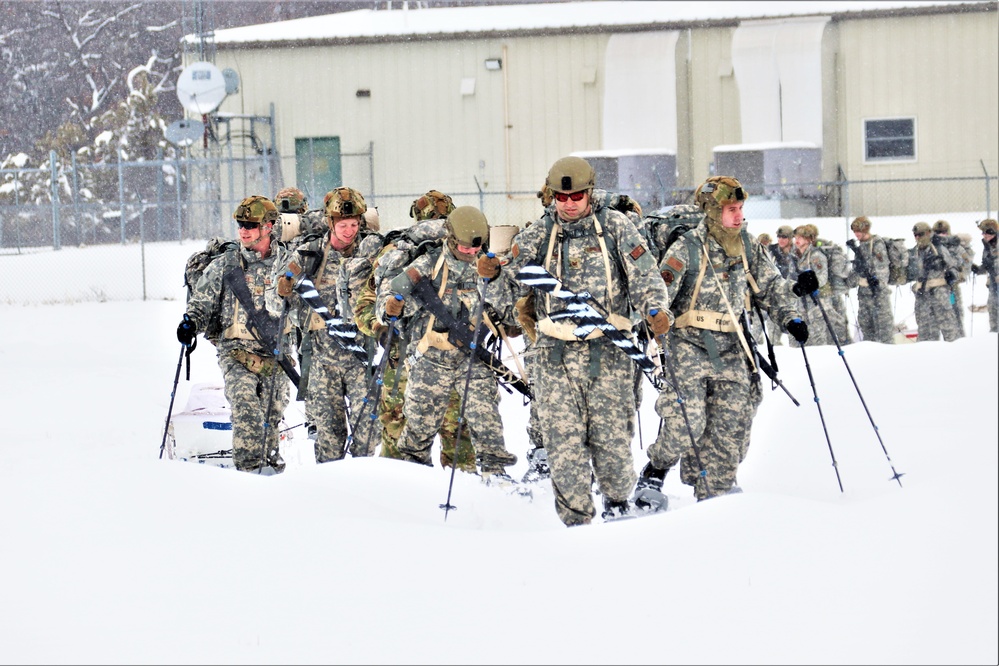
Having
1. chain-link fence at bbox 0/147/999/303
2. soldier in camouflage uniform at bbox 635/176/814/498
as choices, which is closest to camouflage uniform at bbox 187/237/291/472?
soldier in camouflage uniform at bbox 635/176/814/498

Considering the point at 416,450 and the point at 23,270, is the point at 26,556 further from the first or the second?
the point at 23,270

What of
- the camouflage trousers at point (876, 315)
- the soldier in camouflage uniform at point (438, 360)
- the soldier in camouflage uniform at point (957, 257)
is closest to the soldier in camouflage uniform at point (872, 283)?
the camouflage trousers at point (876, 315)

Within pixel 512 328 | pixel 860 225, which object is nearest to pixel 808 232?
pixel 860 225

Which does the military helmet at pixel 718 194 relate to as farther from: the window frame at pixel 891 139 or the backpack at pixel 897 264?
the window frame at pixel 891 139

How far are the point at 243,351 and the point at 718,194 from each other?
3.52m

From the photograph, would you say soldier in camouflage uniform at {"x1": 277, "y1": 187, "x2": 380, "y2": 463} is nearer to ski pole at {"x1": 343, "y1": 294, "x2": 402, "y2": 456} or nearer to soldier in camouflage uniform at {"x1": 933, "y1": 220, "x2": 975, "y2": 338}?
ski pole at {"x1": 343, "y1": 294, "x2": 402, "y2": 456}

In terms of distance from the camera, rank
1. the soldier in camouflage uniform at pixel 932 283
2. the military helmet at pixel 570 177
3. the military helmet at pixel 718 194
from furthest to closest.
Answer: the soldier in camouflage uniform at pixel 932 283, the military helmet at pixel 718 194, the military helmet at pixel 570 177

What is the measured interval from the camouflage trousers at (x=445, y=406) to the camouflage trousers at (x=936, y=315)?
35.4ft

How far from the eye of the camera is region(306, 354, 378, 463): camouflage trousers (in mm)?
9156

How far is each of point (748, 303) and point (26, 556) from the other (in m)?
4.22

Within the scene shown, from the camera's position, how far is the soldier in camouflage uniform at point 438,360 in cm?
837

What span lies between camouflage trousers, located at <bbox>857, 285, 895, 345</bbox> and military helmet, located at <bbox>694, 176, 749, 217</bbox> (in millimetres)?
10681

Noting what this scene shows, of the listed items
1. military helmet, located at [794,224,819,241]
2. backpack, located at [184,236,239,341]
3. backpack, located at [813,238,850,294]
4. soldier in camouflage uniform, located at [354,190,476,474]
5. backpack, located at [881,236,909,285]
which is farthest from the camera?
backpack, located at [881,236,909,285]

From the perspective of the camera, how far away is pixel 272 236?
961 centimetres
